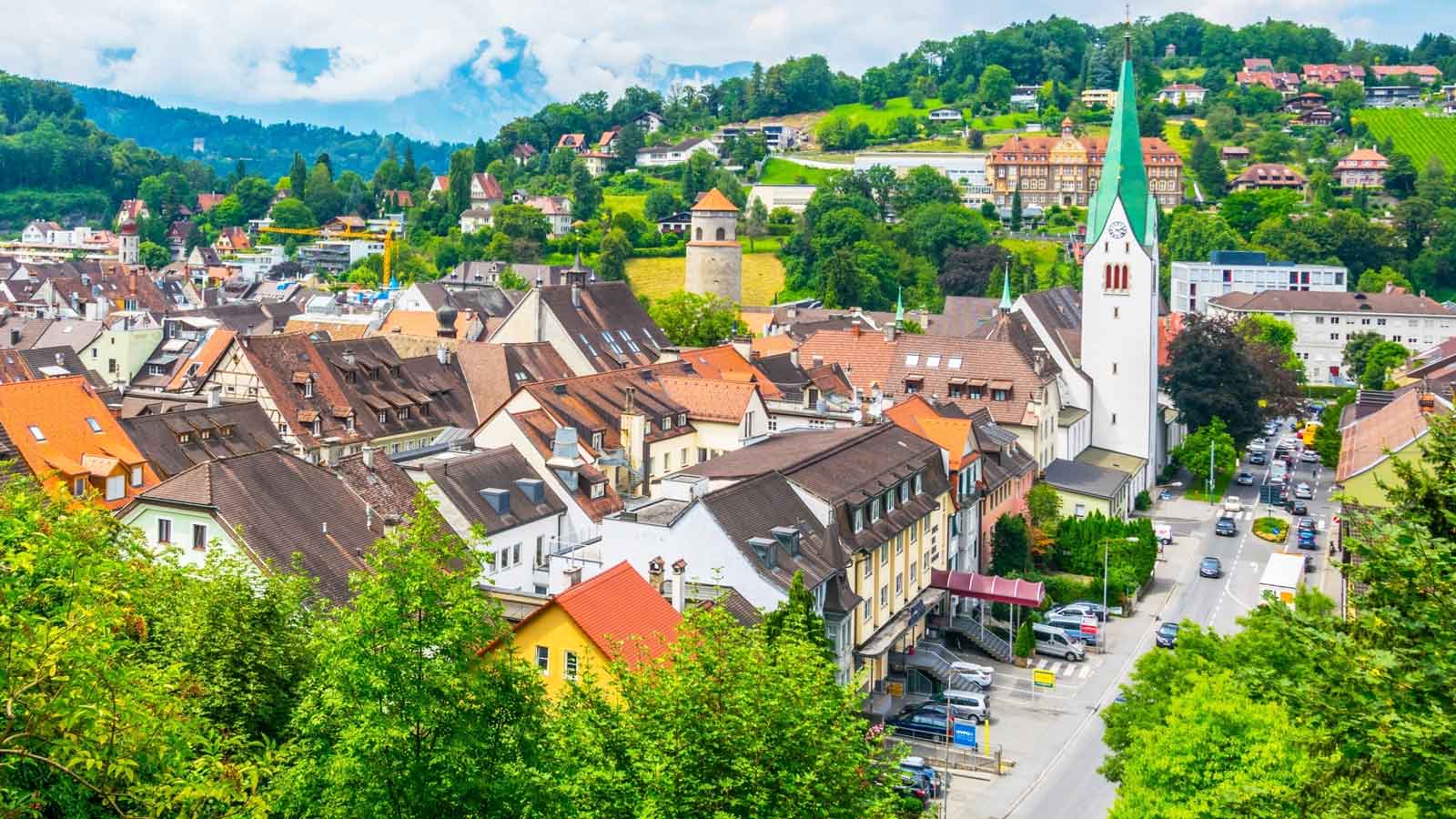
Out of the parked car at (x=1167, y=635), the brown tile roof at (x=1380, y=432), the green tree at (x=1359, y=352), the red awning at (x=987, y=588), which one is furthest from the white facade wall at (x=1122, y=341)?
the green tree at (x=1359, y=352)

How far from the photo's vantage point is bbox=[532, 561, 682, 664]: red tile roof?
28.6m

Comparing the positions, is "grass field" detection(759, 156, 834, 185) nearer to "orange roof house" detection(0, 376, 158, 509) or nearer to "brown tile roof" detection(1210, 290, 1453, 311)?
"brown tile roof" detection(1210, 290, 1453, 311)

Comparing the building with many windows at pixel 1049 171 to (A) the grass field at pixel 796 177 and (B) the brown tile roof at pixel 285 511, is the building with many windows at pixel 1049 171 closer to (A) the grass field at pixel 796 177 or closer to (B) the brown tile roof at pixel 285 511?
(A) the grass field at pixel 796 177

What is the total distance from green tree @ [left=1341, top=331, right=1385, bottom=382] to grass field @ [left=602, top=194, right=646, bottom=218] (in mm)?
84552

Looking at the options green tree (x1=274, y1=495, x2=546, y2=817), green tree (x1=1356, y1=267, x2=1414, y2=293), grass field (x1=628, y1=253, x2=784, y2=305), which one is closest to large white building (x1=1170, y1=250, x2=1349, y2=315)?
green tree (x1=1356, y1=267, x2=1414, y2=293)

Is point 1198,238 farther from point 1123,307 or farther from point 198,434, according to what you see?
point 198,434

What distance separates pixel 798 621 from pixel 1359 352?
10172 centimetres

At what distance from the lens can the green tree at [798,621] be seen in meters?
26.0

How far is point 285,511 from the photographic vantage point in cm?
3600

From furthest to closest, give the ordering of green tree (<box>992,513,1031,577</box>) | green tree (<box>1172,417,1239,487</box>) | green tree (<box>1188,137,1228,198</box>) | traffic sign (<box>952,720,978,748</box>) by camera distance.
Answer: green tree (<box>1188,137,1228,198</box>) < green tree (<box>1172,417,1239,487</box>) < green tree (<box>992,513,1031,577</box>) < traffic sign (<box>952,720,978,748</box>)

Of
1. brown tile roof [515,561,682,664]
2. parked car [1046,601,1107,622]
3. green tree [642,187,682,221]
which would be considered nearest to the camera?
brown tile roof [515,561,682,664]

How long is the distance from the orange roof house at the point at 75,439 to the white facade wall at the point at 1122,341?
4938cm

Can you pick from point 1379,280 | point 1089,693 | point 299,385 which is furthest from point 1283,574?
point 1379,280

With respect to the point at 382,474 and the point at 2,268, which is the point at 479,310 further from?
the point at 2,268
